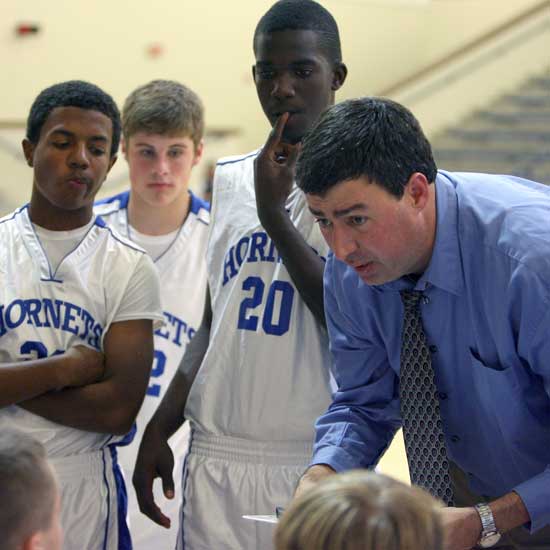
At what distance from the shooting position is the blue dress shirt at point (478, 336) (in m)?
1.94

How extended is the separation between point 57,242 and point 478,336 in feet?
4.50

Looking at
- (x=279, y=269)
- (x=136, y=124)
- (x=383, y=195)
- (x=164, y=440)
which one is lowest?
(x=164, y=440)

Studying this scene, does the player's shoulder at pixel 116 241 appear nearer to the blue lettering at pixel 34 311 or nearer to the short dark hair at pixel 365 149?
the blue lettering at pixel 34 311

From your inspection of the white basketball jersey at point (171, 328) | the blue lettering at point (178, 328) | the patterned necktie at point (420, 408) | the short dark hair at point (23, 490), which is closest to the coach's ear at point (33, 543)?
the short dark hair at point (23, 490)

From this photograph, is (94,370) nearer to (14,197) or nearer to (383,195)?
(383,195)

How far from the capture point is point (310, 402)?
106 inches

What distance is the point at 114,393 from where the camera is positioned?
9.05 ft

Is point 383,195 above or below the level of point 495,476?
above

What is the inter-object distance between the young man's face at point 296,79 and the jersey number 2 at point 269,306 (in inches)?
15.7

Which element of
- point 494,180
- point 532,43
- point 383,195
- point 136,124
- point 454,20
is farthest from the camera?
point 454,20

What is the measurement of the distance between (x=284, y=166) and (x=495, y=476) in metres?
0.98

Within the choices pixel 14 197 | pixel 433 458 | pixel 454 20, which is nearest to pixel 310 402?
pixel 433 458

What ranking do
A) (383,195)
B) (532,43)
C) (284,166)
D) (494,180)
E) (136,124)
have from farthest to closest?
(532,43) → (136,124) → (284,166) → (494,180) → (383,195)

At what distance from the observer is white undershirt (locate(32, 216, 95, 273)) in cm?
288
